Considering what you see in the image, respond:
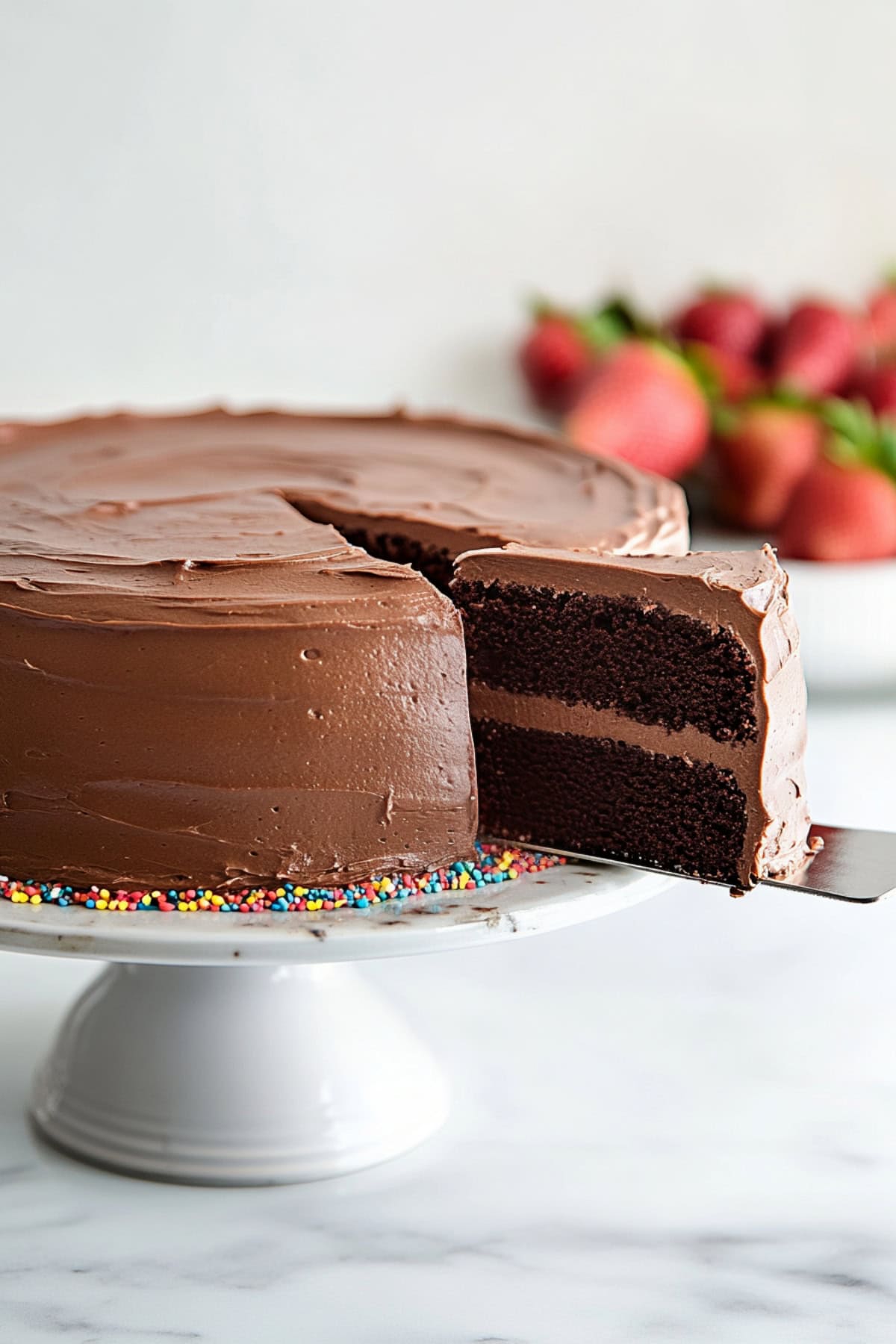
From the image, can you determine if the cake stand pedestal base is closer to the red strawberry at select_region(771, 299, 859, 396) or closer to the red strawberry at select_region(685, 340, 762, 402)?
the red strawberry at select_region(685, 340, 762, 402)

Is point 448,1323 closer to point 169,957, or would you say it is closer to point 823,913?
point 169,957

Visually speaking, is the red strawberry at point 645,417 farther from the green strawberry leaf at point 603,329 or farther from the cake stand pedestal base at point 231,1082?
the cake stand pedestal base at point 231,1082

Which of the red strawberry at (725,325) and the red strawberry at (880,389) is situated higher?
the red strawberry at (725,325)

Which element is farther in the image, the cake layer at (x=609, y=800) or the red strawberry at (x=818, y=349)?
the red strawberry at (x=818, y=349)

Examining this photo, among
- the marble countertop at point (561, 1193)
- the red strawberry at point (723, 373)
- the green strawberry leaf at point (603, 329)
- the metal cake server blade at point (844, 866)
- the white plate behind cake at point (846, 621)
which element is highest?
the green strawberry leaf at point (603, 329)

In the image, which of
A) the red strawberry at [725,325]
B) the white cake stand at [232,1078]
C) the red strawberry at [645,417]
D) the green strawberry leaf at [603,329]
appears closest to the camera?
the white cake stand at [232,1078]

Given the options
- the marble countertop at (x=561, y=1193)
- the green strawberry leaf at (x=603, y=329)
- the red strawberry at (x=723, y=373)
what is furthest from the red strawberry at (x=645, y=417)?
the marble countertop at (x=561, y=1193)

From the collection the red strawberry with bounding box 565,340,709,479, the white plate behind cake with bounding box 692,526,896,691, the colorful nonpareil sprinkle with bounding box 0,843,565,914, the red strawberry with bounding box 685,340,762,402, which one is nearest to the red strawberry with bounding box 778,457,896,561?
the white plate behind cake with bounding box 692,526,896,691

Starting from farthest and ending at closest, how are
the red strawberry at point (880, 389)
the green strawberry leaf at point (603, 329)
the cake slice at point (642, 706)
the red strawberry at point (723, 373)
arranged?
the green strawberry leaf at point (603, 329) < the red strawberry at point (880, 389) < the red strawberry at point (723, 373) < the cake slice at point (642, 706)
